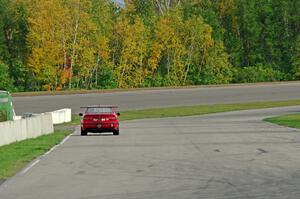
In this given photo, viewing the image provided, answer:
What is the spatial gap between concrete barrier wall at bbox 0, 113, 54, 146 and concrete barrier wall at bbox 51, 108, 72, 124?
13143mm

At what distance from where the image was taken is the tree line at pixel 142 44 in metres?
89.1

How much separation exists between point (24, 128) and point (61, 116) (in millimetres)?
22709

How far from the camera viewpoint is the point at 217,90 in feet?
268

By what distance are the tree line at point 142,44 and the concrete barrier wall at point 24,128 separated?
4683 centimetres

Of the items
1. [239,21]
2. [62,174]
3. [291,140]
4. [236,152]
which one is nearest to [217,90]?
[239,21]

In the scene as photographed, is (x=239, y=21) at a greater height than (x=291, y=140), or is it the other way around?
(x=239, y=21)

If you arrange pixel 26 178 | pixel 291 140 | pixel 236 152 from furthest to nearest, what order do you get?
pixel 291 140 < pixel 236 152 < pixel 26 178

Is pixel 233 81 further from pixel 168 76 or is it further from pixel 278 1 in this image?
pixel 278 1

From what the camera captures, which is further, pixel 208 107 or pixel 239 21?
pixel 239 21

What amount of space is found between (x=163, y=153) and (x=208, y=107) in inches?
1905

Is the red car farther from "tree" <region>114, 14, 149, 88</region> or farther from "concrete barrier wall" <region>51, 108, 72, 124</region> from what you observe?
"tree" <region>114, 14, 149, 88</region>

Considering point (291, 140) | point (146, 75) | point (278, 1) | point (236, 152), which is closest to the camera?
point (236, 152)

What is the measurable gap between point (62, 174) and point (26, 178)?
1053mm

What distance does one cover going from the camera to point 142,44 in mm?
96250
